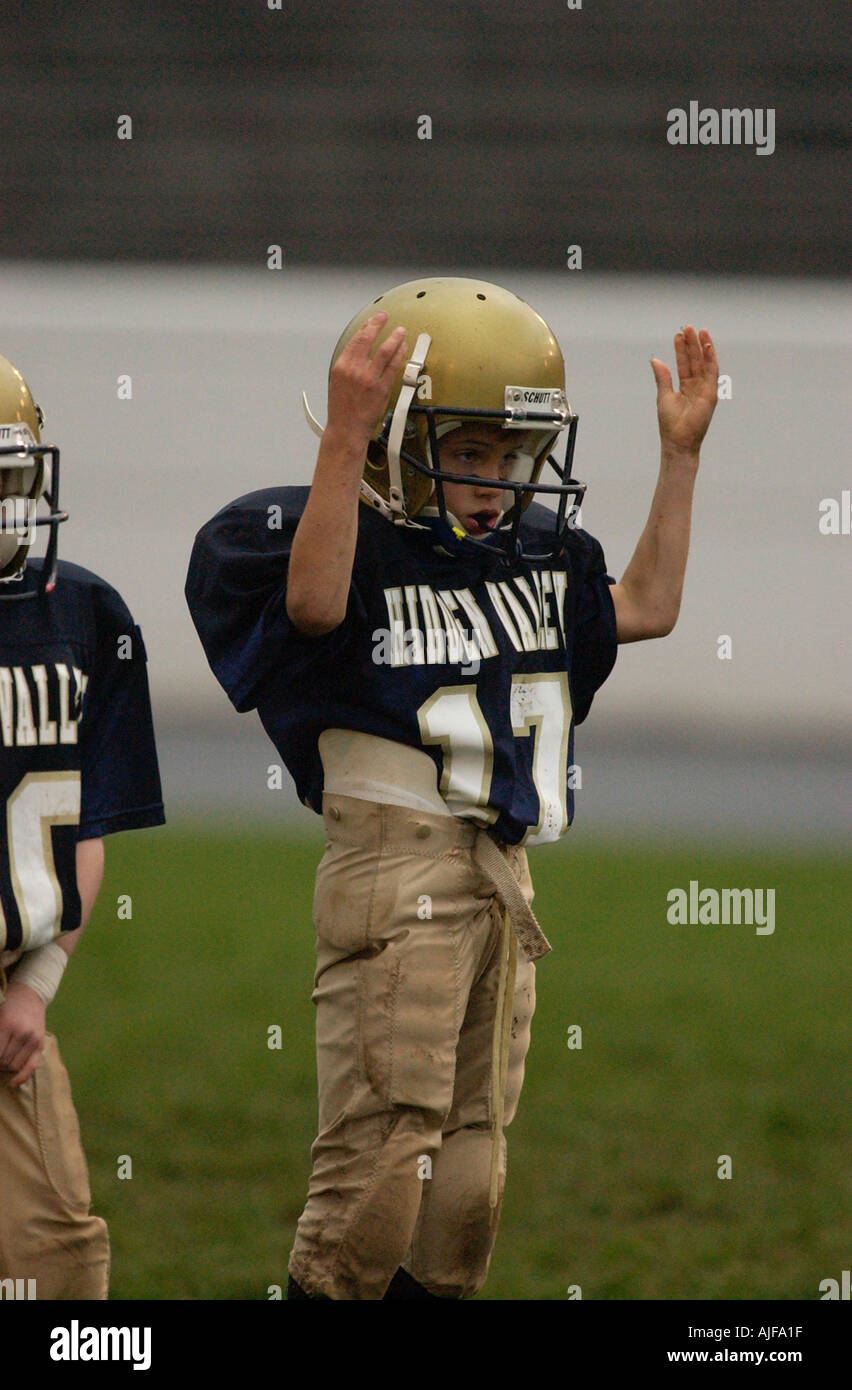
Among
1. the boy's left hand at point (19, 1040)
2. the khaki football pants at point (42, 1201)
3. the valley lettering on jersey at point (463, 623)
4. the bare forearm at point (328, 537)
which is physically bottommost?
the khaki football pants at point (42, 1201)

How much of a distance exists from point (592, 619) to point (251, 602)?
0.64 metres

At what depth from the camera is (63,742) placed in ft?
9.23

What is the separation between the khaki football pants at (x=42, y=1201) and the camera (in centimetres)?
274

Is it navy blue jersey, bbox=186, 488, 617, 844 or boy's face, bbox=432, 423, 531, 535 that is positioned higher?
boy's face, bbox=432, 423, 531, 535

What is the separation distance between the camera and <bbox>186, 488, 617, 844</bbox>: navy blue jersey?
284 centimetres

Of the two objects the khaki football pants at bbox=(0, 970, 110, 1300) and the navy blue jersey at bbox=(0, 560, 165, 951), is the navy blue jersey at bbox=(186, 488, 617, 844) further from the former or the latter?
the khaki football pants at bbox=(0, 970, 110, 1300)

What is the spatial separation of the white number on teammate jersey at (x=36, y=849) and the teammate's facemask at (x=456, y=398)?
2.13 ft

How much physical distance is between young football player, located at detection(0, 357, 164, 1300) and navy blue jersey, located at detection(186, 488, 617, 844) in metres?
0.21

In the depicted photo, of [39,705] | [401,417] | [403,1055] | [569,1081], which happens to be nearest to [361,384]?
[401,417]

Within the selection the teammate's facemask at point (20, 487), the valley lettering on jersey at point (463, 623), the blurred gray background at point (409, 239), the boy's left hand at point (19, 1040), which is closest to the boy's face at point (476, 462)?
the valley lettering on jersey at point (463, 623)

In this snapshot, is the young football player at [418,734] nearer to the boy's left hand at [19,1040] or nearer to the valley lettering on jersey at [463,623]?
the valley lettering on jersey at [463,623]

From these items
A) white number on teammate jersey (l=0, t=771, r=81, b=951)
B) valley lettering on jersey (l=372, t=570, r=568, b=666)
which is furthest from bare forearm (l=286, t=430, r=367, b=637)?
white number on teammate jersey (l=0, t=771, r=81, b=951)

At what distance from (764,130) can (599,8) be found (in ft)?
4.45
